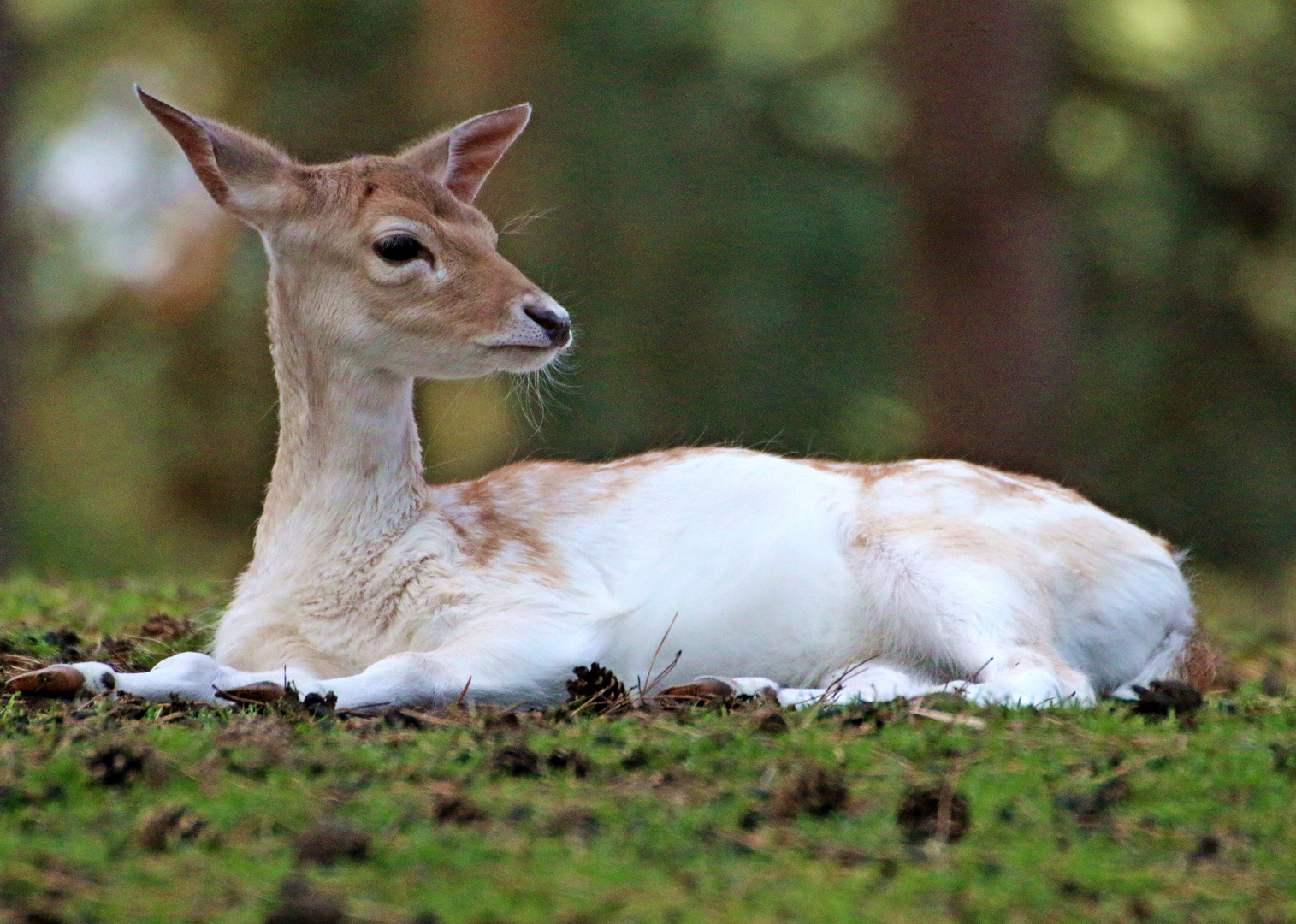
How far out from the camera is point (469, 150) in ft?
20.7

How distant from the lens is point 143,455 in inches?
672

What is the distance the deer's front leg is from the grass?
0.88 feet

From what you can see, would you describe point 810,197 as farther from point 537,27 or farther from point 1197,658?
point 1197,658

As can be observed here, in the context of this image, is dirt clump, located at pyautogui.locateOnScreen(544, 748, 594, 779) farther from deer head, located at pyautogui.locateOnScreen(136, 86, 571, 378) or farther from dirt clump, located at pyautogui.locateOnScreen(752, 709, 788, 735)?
deer head, located at pyautogui.locateOnScreen(136, 86, 571, 378)

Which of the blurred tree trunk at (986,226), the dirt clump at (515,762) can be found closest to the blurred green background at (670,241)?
the blurred tree trunk at (986,226)

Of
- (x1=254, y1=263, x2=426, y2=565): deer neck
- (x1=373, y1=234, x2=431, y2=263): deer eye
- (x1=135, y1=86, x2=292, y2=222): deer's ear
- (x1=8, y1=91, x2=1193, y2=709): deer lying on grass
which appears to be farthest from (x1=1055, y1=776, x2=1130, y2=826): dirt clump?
(x1=135, y1=86, x2=292, y2=222): deer's ear

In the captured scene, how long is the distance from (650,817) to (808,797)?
0.33 metres

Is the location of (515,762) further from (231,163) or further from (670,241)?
(670,241)

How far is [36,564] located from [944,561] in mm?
12539

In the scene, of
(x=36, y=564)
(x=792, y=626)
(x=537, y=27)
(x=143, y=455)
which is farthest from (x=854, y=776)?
(x=143, y=455)

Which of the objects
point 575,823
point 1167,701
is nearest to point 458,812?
point 575,823

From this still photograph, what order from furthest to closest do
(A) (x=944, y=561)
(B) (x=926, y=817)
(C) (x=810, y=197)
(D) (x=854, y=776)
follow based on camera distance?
(C) (x=810, y=197), (A) (x=944, y=561), (D) (x=854, y=776), (B) (x=926, y=817)

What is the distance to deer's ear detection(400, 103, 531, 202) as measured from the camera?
243 inches

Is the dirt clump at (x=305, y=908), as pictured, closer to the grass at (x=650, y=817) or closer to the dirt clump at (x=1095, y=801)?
the grass at (x=650, y=817)
